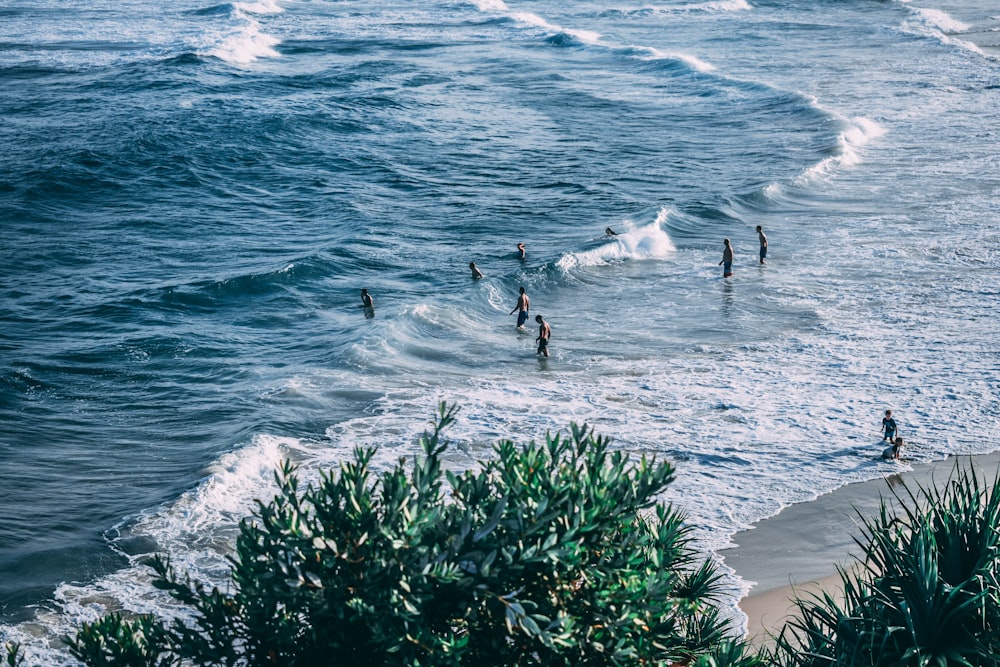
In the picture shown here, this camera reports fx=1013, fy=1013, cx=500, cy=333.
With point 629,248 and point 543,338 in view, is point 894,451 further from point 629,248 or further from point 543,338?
point 629,248

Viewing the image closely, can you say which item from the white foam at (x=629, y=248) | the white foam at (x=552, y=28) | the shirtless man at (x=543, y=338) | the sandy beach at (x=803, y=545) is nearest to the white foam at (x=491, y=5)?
the white foam at (x=552, y=28)

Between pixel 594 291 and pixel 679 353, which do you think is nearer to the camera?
pixel 679 353

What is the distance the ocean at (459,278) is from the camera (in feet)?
56.9

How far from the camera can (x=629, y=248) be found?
30.2 m

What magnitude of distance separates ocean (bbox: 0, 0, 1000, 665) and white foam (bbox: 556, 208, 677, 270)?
0.12 m

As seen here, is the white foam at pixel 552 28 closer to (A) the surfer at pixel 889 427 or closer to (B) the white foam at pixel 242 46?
(B) the white foam at pixel 242 46

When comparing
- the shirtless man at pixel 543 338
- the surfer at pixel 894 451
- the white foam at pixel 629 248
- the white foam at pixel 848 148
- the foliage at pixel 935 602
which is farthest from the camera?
the white foam at pixel 848 148

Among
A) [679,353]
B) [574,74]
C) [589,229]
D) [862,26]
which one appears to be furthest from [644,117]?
[862,26]

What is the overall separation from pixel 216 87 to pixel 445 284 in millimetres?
29046

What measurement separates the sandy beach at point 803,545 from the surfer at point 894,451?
1.20 feet

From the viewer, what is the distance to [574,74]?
181 feet

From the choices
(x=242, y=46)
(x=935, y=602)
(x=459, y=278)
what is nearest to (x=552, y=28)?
(x=242, y=46)

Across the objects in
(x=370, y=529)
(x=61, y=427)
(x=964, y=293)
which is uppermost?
(x=370, y=529)

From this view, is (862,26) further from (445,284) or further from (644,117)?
(445,284)
